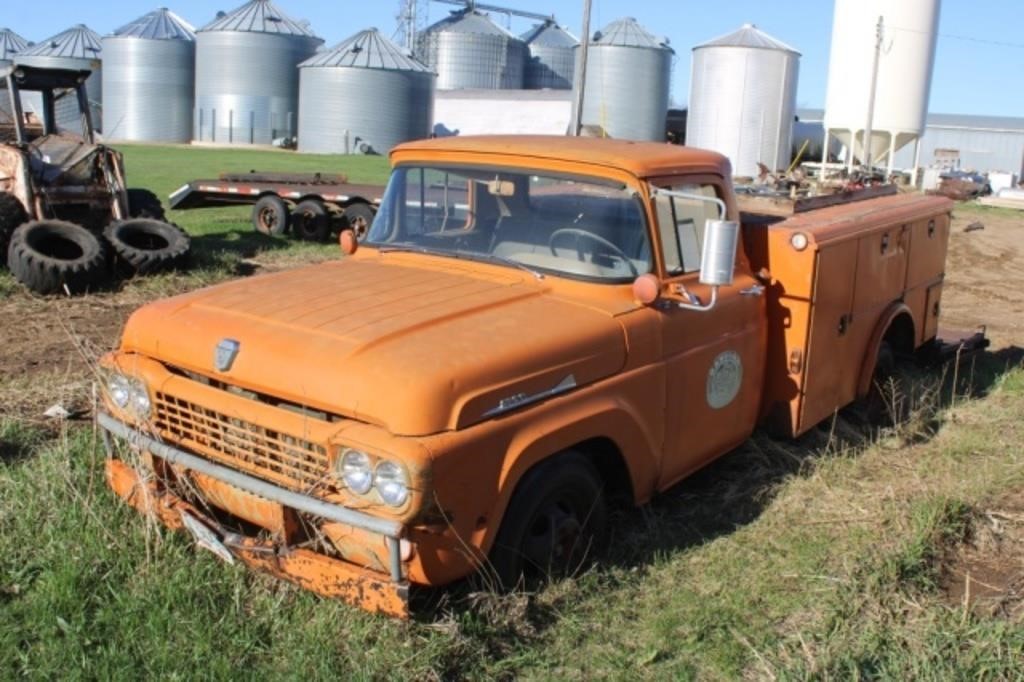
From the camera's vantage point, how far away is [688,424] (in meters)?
4.86

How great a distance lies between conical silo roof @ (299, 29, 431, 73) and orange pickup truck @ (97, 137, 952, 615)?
4399cm

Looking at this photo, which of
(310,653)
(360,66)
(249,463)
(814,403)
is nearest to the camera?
(310,653)

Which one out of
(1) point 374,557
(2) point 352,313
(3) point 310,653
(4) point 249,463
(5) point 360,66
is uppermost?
(5) point 360,66

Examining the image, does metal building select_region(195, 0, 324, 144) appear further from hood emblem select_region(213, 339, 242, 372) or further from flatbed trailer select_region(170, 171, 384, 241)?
hood emblem select_region(213, 339, 242, 372)

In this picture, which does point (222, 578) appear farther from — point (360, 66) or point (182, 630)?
point (360, 66)

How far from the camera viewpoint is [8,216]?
11602 millimetres

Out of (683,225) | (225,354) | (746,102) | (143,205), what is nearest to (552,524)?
(225,354)

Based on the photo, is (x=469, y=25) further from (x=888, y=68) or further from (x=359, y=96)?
(x=888, y=68)

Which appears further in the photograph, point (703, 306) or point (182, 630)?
point (703, 306)

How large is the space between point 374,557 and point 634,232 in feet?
6.31

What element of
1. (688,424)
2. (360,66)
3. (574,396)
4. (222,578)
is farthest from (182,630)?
(360,66)

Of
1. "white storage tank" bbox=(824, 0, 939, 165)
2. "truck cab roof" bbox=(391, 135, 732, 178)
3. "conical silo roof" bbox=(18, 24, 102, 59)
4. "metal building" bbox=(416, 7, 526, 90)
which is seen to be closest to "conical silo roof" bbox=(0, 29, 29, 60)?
"conical silo roof" bbox=(18, 24, 102, 59)

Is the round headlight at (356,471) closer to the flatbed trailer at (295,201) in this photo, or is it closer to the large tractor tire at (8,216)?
the large tractor tire at (8,216)

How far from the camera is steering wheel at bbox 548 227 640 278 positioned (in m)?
4.67
